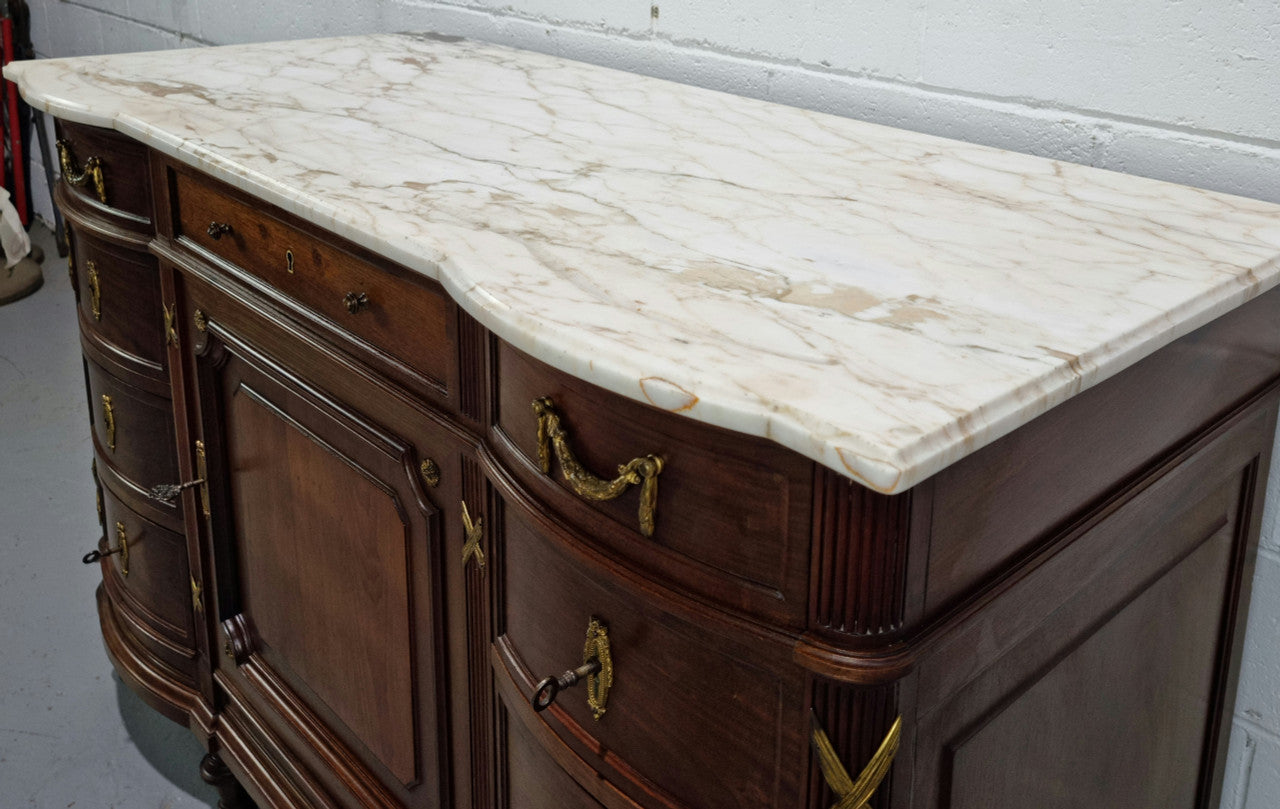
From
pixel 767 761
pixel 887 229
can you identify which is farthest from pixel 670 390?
pixel 887 229

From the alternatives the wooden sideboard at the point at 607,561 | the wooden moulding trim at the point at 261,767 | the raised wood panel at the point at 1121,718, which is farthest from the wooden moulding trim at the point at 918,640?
the wooden moulding trim at the point at 261,767

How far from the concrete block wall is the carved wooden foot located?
4.03 ft

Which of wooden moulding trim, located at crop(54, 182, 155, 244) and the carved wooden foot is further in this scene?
the carved wooden foot

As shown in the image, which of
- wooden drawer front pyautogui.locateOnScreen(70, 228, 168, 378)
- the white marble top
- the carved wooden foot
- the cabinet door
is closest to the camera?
the white marble top

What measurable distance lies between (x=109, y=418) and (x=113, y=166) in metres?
0.43

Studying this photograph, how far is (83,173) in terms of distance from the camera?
5.34ft

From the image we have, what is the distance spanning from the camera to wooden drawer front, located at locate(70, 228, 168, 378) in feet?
5.35

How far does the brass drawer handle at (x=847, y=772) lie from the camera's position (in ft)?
2.52

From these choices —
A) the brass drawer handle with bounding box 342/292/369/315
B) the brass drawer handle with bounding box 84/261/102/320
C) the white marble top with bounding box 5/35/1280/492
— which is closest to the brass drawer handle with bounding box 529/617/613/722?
the white marble top with bounding box 5/35/1280/492

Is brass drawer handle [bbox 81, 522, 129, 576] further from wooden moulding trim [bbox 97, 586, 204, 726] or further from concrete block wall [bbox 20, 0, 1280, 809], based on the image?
concrete block wall [bbox 20, 0, 1280, 809]

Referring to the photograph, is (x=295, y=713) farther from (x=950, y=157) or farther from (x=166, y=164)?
(x=950, y=157)

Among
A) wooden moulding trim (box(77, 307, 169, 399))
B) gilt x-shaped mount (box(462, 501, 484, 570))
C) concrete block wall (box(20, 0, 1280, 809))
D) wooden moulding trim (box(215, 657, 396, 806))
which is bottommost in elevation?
wooden moulding trim (box(215, 657, 396, 806))

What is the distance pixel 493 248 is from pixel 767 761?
1.53 ft

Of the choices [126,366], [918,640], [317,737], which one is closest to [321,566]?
[317,737]
